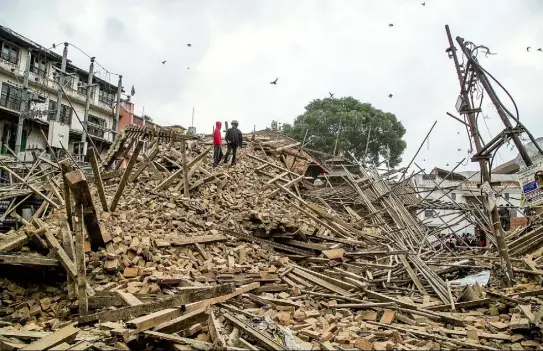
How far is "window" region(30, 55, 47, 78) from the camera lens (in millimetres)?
27391

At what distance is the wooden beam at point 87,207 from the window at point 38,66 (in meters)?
27.4

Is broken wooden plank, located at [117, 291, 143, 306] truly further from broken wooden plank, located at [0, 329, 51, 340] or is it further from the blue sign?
the blue sign

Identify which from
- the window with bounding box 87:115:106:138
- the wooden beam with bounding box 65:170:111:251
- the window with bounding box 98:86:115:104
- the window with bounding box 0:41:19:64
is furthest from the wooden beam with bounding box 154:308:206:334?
the window with bounding box 98:86:115:104

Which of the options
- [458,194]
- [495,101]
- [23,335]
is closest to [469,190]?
[495,101]

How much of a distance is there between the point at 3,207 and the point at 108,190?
595 cm

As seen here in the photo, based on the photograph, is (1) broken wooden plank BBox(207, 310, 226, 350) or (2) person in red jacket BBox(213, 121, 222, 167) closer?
(1) broken wooden plank BBox(207, 310, 226, 350)

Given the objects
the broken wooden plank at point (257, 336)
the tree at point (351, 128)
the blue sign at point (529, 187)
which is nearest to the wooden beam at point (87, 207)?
the broken wooden plank at point (257, 336)

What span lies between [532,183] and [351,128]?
2405 cm

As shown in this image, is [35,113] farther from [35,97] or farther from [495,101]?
[495,101]

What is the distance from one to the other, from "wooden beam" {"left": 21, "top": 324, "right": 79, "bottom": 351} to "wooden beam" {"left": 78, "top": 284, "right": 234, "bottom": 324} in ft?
1.21

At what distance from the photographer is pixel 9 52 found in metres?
25.7

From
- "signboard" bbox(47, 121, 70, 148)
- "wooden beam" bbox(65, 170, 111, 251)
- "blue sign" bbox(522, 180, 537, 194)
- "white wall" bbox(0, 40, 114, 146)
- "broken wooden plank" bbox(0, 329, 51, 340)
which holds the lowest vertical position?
"broken wooden plank" bbox(0, 329, 51, 340)

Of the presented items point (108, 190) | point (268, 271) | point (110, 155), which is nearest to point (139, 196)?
point (108, 190)

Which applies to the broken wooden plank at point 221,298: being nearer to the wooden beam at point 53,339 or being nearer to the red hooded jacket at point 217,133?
the wooden beam at point 53,339
